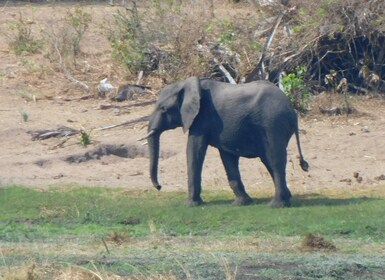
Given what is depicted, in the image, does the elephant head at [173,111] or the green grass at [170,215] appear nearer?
the green grass at [170,215]

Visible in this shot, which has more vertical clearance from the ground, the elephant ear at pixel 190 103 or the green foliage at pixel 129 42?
the elephant ear at pixel 190 103

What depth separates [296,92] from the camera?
1853 cm

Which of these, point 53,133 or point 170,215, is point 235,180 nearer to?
point 170,215

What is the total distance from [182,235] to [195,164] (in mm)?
1335

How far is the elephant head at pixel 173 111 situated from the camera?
13.8 m

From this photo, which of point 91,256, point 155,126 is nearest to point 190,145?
point 155,126

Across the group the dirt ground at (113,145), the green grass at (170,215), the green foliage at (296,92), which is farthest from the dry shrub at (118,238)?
the green foliage at (296,92)

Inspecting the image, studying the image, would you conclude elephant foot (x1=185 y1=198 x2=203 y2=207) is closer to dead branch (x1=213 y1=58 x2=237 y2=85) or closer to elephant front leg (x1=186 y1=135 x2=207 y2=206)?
elephant front leg (x1=186 y1=135 x2=207 y2=206)

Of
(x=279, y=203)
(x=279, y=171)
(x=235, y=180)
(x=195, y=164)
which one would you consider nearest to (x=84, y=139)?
(x=195, y=164)

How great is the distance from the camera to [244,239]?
40.7 feet

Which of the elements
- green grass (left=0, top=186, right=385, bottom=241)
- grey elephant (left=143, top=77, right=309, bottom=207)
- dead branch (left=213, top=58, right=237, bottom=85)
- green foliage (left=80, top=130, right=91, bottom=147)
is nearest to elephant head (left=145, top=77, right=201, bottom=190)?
grey elephant (left=143, top=77, right=309, bottom=207)

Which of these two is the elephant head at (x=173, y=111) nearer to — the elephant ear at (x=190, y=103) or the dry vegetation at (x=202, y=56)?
the elephant ear at (x=190, y=103)

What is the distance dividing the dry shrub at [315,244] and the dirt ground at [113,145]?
3.68 m

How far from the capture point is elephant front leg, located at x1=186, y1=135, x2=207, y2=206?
13992 mm
